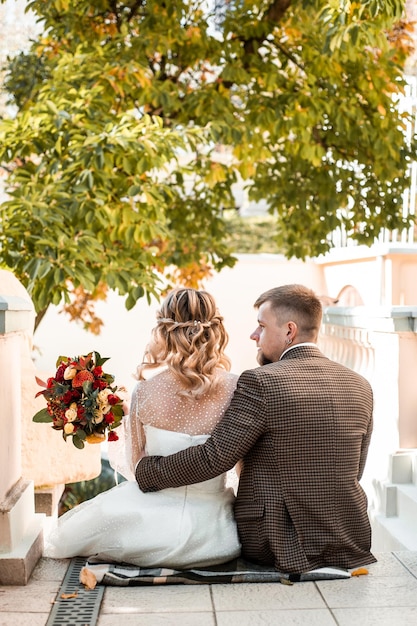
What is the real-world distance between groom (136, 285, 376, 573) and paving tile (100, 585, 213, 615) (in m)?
0.37

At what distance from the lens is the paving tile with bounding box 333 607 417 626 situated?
301 centimetres

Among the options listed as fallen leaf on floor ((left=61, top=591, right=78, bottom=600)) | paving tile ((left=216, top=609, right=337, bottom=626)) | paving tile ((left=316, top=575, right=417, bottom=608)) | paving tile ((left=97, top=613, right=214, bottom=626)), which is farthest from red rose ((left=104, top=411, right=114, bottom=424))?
paving tile ((left=316, top=575, right=417, bottom=608))

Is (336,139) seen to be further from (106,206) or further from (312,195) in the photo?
(106,206)

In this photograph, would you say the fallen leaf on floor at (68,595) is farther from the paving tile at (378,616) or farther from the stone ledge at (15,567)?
the paving tile at (378,616)

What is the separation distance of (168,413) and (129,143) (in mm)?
3119

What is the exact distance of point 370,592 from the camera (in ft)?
11.0

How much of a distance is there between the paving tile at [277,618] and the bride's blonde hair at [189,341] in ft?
2.99

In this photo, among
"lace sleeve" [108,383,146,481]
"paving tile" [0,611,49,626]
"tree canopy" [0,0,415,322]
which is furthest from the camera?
"tree canopy" [0,0,415,322]

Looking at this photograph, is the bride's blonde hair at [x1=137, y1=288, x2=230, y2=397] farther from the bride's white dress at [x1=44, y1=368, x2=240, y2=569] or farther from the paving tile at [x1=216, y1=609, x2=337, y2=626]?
the paving tile at [x1=216, y1=609, x2=337, y2=626]

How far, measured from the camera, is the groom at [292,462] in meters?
3.52

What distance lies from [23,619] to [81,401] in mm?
901

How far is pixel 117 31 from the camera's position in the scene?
847 centimetres

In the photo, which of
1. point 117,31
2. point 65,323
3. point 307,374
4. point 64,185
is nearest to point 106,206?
point 64,185

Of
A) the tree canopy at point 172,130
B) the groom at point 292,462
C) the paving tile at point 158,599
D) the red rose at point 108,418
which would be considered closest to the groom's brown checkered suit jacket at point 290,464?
the groom at point 292,462
